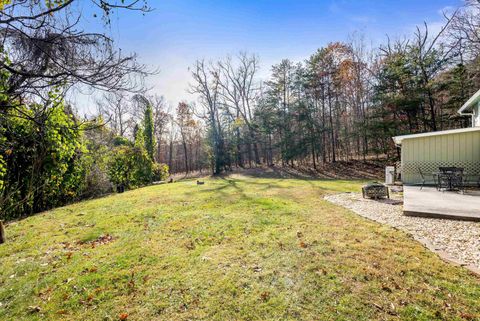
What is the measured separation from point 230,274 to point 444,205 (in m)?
6.11

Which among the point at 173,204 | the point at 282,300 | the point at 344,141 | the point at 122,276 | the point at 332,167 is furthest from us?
the point at 344,141

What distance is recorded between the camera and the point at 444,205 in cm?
589

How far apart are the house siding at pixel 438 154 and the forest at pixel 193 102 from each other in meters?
6.07

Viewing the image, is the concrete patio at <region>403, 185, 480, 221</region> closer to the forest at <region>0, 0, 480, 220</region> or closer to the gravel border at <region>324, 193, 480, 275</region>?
the gravel border at <region>324, 193, 480, 275</region>

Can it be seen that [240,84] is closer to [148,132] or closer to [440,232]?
[148,132]

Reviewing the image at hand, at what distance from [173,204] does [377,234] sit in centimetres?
566

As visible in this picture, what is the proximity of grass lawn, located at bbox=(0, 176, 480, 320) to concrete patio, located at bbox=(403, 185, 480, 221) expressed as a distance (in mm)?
1544

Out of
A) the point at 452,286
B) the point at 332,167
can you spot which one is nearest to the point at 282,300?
the point at 452,286

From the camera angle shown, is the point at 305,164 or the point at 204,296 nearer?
the point at 204,296

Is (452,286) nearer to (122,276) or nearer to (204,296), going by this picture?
(204,296)

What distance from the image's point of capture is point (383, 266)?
10.1 feet

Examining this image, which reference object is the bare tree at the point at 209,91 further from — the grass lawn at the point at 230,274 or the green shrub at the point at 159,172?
the grass lawn at the point at 230,274

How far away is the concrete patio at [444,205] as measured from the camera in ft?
16.6

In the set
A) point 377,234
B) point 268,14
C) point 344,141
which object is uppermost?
point 268,14
